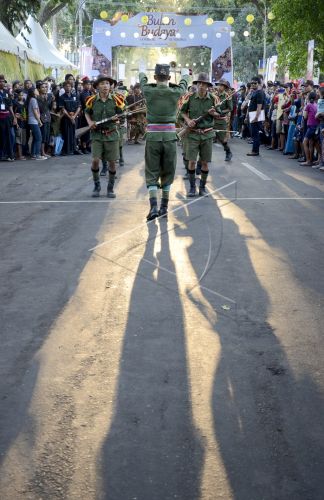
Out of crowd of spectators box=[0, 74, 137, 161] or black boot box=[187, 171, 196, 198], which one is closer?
black boot box=[187, 171, 196, 198]

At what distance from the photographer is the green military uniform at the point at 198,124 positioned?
12.0 m

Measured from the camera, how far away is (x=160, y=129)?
1032 cm

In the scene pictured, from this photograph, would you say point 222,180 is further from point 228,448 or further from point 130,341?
point 228,448

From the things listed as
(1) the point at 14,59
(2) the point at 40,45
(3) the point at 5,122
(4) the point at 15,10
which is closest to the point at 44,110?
(3) the point at 5,122

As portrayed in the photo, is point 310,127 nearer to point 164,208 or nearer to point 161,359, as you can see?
point 164,208

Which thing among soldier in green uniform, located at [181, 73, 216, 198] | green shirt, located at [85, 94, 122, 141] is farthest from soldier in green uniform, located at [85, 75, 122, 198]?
soldier in green uniform, located at [181, 73, 216, 198]

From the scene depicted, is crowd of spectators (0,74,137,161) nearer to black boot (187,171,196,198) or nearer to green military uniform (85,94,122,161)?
green military uniform (85,94,122,161)

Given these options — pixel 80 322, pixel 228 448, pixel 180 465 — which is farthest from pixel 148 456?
pixel 80 322

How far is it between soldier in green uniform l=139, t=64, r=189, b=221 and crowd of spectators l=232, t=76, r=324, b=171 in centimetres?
701

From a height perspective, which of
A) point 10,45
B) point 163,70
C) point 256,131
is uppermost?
point 10,45

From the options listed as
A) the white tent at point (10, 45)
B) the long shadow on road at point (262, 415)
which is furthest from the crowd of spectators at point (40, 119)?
the long shadow on road at point (262, 415)

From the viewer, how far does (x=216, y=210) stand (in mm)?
10938

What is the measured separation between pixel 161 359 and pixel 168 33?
119ft

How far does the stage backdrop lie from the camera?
3912 cm
